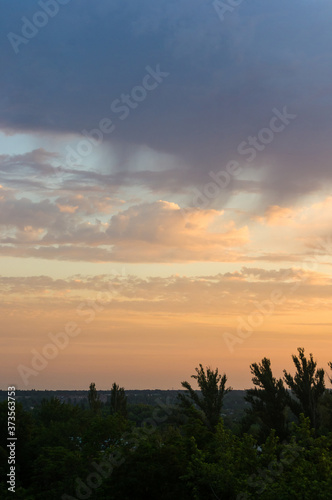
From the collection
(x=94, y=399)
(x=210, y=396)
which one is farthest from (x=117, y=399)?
(x=210, y=396)

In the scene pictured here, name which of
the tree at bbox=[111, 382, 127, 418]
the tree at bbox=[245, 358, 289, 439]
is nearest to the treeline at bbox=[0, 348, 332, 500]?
the tree at bbox=[245, 358, 289, 439]

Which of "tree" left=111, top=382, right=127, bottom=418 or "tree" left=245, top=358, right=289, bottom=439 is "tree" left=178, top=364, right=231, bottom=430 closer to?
"tree" left=245, top=358, right=289, bottom=439

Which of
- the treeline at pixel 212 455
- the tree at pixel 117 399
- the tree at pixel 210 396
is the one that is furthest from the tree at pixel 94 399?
the tree at pixel 210 396

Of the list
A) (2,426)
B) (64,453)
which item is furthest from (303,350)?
(2,426)

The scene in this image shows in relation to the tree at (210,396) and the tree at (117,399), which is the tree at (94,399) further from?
the tree at (210,396)

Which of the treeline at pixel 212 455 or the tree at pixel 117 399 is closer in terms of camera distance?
the treeline at pixel 212 455

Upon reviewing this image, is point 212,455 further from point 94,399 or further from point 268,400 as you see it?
point 94,399

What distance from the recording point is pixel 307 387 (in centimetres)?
3634

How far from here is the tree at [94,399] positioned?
73.8 meters

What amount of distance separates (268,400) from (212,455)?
30.0 feet

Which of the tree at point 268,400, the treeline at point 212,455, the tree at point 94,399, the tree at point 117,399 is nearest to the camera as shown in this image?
the treeline at point 212,455

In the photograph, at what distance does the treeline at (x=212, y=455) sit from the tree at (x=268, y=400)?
0.07m

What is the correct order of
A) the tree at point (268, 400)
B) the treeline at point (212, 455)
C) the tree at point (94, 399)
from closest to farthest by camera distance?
the treeline at point (212, 455) < the tree at point (268, 400) < the tree at point (94, 399)

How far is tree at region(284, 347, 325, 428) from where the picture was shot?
118 ft
